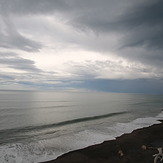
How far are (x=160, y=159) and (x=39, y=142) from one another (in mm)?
11099

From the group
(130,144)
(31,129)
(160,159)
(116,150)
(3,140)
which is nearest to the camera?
(160,159)

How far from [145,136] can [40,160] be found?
12286mm

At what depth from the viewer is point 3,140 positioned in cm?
1514

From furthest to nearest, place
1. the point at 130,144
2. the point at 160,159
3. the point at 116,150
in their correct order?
the point at 130,144, the point at 116,150, the point at 160,159

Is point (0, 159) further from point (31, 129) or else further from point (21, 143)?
point (31, 129)

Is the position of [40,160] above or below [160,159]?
below

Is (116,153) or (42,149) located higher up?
(116,153)

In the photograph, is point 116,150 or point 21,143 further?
point 21,143

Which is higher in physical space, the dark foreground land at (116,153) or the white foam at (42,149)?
the dark foreground land at (116,153)

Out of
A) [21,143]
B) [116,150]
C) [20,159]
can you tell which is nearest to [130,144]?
[116,150]

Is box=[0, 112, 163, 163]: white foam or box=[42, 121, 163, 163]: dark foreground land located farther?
box=[0, 112, 163, 163]: white foam

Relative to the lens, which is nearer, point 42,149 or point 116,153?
point 116,153

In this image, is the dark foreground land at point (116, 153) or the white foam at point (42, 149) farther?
the white foam at point (42, 149)

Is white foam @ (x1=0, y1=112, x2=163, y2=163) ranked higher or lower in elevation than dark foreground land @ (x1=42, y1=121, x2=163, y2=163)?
lower
